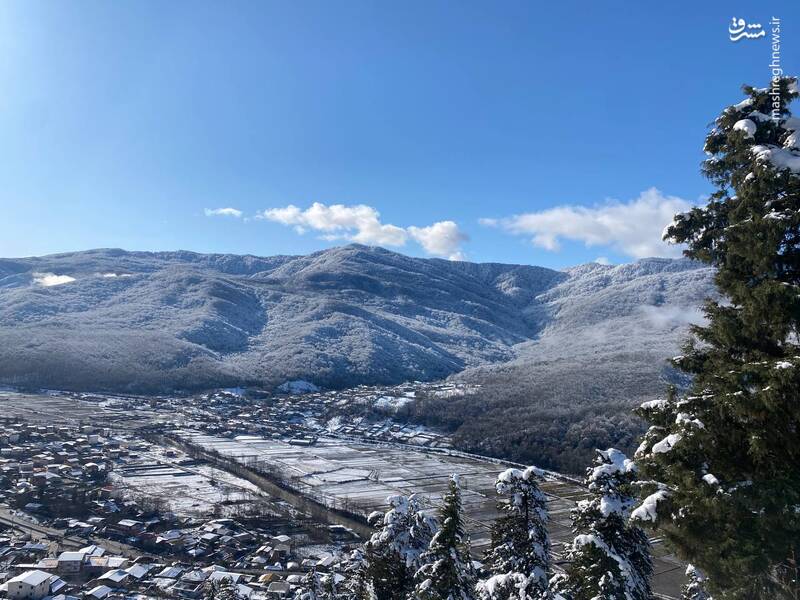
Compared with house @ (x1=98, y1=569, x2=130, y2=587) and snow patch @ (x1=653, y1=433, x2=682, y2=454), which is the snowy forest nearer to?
snow patch @ (x1=653, y1=433, x2=682, y2=454)

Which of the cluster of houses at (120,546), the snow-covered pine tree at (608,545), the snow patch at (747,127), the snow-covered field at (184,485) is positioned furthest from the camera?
the snow-covered field at (184,485)

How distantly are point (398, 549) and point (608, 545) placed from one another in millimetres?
5226

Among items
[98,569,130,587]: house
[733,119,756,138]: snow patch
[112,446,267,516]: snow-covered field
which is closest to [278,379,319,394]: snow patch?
[112,446,267,516]: snow-covered field

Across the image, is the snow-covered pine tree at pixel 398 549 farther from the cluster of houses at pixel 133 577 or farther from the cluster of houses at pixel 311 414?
the cluster of houses at pixel 311 414

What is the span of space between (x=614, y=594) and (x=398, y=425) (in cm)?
9310

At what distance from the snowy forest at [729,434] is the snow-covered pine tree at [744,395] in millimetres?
17

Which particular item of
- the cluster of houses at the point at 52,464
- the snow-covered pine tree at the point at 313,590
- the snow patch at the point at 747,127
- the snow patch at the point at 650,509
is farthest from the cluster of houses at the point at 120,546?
the snow patch at the point at 747,127

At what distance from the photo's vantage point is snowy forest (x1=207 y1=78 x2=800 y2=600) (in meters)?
6.53

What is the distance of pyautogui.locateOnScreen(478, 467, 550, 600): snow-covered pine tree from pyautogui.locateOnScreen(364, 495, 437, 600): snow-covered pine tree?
2199 millimetres

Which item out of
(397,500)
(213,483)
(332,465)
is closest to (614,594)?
(397,500)

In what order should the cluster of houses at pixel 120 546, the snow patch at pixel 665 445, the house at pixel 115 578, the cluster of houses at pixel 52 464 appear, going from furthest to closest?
1. the cluster of houses at pixel 52 464
2. the house at pixel 115 578
3. the cluster of houses at pixel 120 546
4. the snow patch at pixel 665 445

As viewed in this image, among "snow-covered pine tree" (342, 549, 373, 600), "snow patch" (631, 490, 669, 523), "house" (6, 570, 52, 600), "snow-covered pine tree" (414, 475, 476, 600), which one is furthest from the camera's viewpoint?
"house" (6, 570, 52, 600)

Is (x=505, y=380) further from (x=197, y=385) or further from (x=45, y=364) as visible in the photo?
(x=45, y=364)

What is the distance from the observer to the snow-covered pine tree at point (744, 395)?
648 centimetres
